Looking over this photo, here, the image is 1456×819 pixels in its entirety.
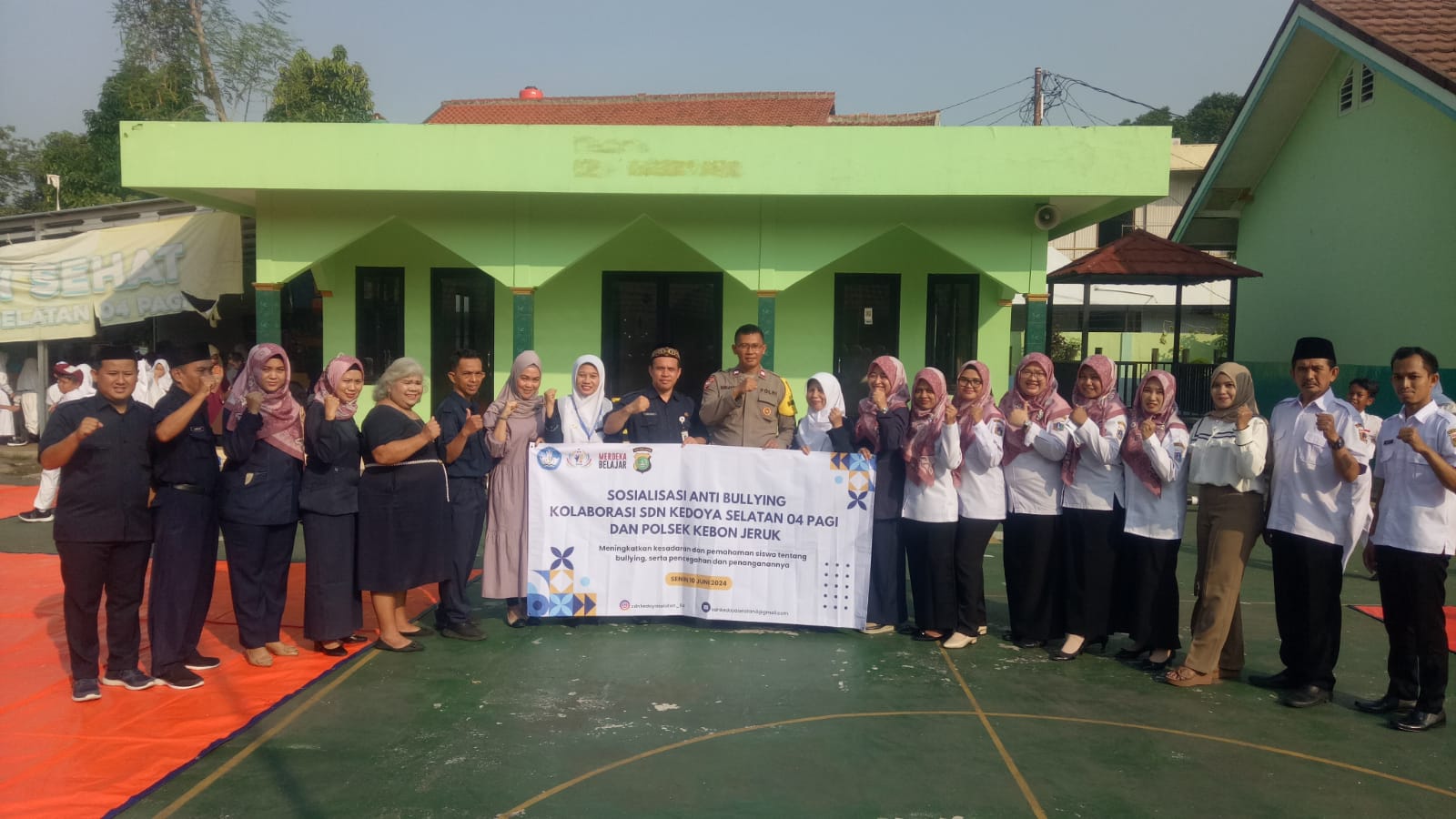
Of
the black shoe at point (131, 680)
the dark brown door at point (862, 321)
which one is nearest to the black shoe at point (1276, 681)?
the black shoe at point (131, 680)

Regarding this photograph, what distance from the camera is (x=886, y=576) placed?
5316 mm

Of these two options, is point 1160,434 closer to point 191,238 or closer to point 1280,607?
point 1280,607

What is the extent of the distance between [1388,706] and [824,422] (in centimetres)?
291

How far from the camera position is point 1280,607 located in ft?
14.8

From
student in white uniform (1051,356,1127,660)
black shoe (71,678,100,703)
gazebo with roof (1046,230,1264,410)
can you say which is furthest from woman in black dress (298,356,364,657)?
gazebo with roof (1046,230,1264,410)

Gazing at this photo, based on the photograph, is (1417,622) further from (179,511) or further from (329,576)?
(179,511)

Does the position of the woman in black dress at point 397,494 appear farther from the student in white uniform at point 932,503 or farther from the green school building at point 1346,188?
the green school building at point 1346,188

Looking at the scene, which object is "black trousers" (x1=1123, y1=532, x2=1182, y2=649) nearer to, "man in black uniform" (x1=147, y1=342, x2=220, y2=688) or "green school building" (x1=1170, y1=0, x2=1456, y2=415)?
"man in black uniform" (x1=147, y1=342, x2=220, y2=688)

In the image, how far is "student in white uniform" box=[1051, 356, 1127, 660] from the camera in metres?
4.80

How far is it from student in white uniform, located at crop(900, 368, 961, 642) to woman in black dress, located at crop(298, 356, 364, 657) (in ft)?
9.28

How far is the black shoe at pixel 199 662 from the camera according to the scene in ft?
14.8

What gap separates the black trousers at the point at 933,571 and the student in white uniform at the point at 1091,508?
0.57 m

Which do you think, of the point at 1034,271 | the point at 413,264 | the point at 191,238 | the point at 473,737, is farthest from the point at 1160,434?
the point at 191,238

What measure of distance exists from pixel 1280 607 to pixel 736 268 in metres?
6.46
